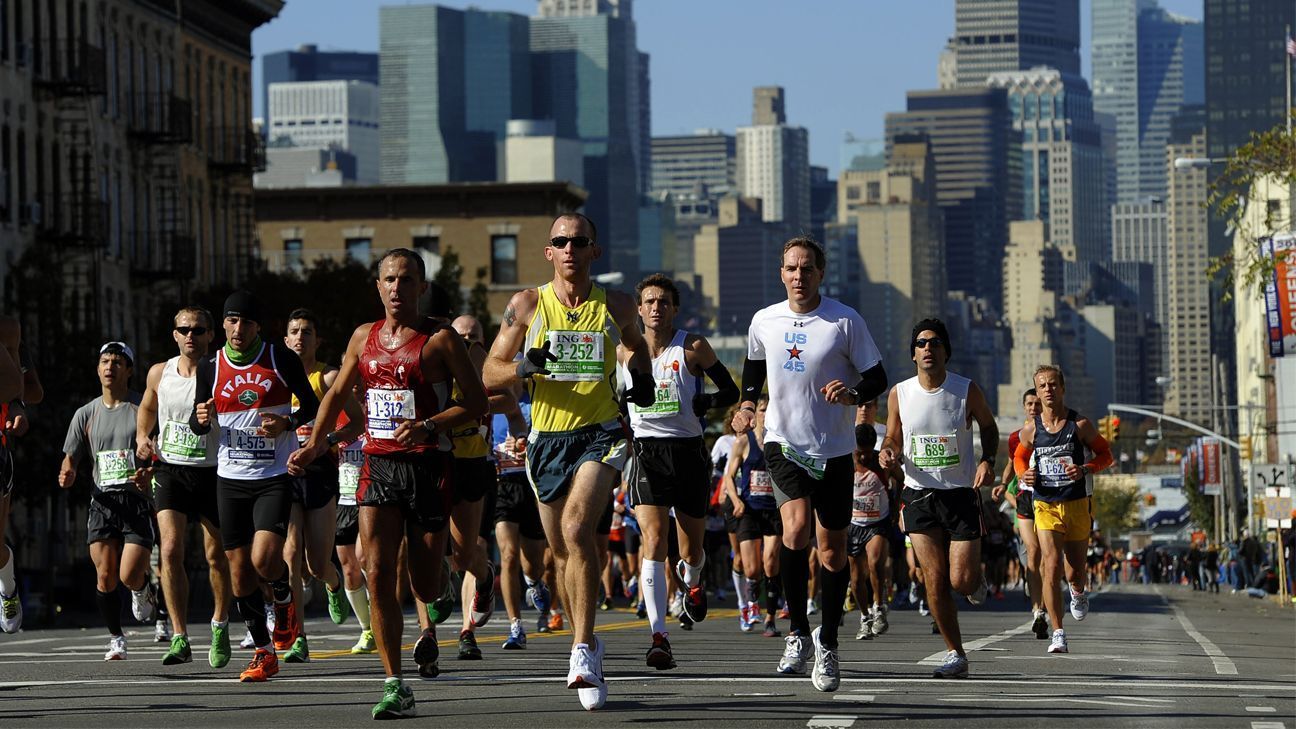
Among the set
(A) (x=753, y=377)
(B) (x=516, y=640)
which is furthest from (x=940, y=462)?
(B) (x=516, y=640)

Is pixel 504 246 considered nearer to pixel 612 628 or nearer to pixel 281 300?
pixel 281 300

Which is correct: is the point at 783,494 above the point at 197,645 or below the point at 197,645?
above

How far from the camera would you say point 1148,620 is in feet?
89.8

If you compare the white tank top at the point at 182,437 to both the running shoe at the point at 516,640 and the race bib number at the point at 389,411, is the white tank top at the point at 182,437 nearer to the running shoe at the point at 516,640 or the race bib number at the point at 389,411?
the race bib number at the point at 389,411

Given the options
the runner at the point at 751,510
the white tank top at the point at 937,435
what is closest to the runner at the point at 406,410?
the white tank top at the point at 937,435

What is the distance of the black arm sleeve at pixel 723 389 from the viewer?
14.7 meters

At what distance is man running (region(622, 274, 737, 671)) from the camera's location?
1476 centimetres

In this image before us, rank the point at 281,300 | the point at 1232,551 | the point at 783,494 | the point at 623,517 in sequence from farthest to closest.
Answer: the point at 1232,551 → the point at 281,300 → the point at 623,517 → the point at 783,494

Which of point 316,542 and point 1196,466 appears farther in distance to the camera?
point 1196,466

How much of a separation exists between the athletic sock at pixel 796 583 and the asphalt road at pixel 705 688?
1.10ft

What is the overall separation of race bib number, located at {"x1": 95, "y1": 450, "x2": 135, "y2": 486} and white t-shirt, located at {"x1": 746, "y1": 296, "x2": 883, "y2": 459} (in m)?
5.39

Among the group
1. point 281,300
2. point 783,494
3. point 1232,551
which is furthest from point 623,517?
point 1232,551

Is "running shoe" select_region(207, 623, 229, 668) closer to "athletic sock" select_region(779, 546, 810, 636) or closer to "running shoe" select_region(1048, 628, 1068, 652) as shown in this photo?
"athletic sock" select_region(779, 546, 810, 636)

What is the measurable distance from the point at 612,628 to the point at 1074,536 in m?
4.76
